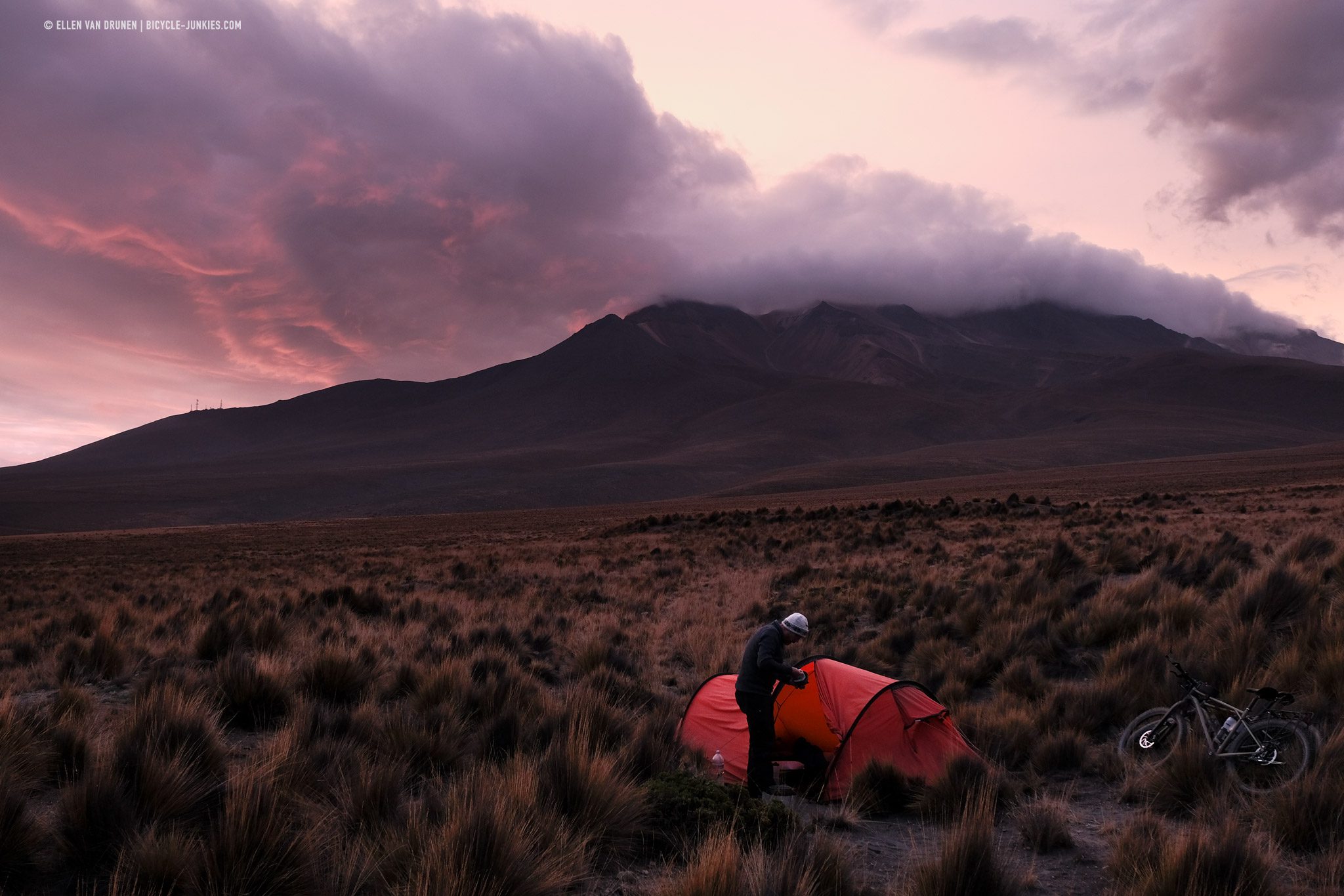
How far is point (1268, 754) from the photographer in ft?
19.7

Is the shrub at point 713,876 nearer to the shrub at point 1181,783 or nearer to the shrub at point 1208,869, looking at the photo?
the shrub at point 1208,869

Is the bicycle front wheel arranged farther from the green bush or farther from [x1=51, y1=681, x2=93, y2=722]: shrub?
[x1=51, y1=681, x2=93, y2=722]: shrub

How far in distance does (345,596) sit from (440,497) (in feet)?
401

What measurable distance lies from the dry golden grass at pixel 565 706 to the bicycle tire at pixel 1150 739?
0.34 meters

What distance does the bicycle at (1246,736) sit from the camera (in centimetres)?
591

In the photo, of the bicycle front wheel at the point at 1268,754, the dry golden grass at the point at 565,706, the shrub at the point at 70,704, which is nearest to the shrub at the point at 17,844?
the dry golden grass at the point at 565,706

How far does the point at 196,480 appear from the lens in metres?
160

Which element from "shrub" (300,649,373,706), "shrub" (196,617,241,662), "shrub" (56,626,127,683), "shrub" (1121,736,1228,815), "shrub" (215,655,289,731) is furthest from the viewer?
"shrub" (196,617,241,662)

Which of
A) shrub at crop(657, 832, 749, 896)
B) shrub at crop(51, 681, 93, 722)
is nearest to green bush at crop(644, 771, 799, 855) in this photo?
shrub at crop(657, 832, 749, 896)

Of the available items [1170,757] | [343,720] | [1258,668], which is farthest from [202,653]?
[1258,668]

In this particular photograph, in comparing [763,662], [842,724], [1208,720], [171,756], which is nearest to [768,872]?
[763,662]

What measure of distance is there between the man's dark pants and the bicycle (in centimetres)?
309

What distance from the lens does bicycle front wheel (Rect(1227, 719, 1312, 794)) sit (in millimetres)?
5875

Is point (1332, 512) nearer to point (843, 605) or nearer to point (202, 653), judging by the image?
point (843, 605)
